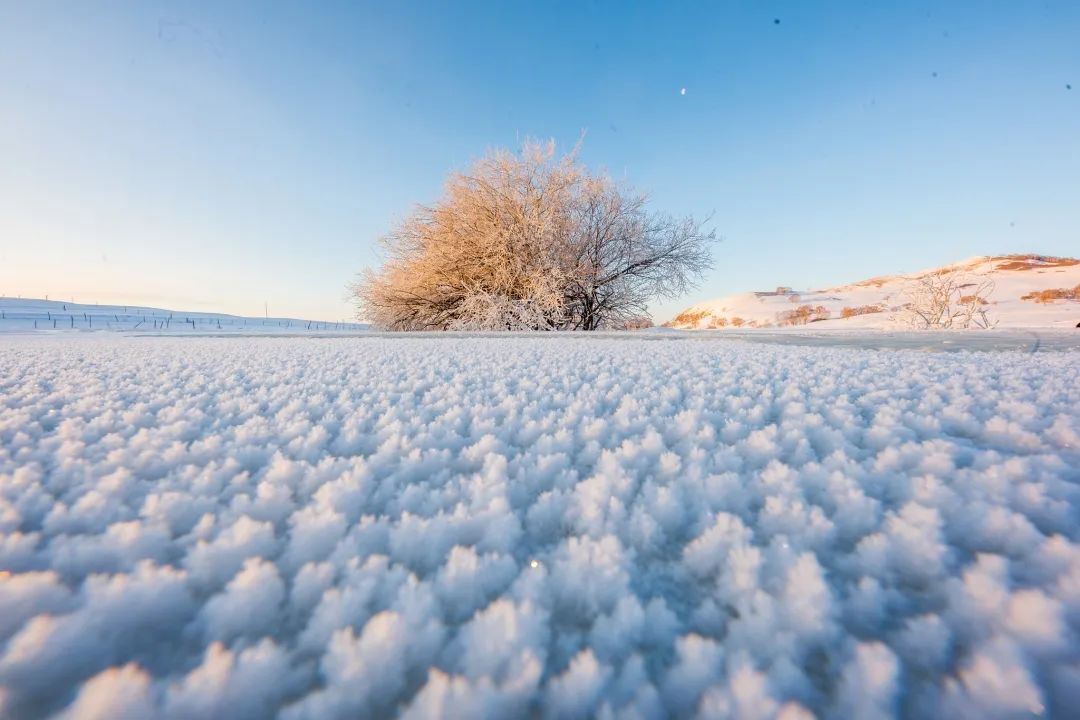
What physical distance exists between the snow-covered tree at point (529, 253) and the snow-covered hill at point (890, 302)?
12.2 ft

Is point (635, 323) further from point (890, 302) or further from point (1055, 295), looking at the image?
point (1055, 295)

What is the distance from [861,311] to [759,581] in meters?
13.8

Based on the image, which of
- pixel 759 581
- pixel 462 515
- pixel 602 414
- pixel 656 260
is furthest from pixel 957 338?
pixel 656 260

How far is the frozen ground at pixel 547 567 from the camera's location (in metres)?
0.31

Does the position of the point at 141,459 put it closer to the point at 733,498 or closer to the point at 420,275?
the point at 733,498

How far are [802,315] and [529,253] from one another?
26.8 ft

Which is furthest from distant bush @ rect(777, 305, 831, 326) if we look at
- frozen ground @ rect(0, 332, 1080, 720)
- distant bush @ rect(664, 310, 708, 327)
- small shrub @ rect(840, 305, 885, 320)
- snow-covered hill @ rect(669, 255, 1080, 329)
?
frozen ground @ rect(0, 332, 1080, 720)

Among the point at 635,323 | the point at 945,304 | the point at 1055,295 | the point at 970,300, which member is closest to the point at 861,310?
the point at 970,300

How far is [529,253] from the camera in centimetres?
835

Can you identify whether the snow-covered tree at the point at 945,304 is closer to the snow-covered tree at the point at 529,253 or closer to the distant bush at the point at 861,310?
the distant bush at the point at 861,310

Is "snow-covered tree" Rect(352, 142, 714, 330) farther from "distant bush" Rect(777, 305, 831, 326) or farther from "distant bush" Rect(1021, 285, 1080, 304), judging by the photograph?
"distant bush" Rect(1021, 285, 1080, 304)

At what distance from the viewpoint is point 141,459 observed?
0.65 metres

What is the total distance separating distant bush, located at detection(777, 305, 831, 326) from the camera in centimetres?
1138

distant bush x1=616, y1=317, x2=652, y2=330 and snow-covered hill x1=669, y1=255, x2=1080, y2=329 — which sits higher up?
snow-covered hill x1=669, y1=255, x2=1080, y2=329
